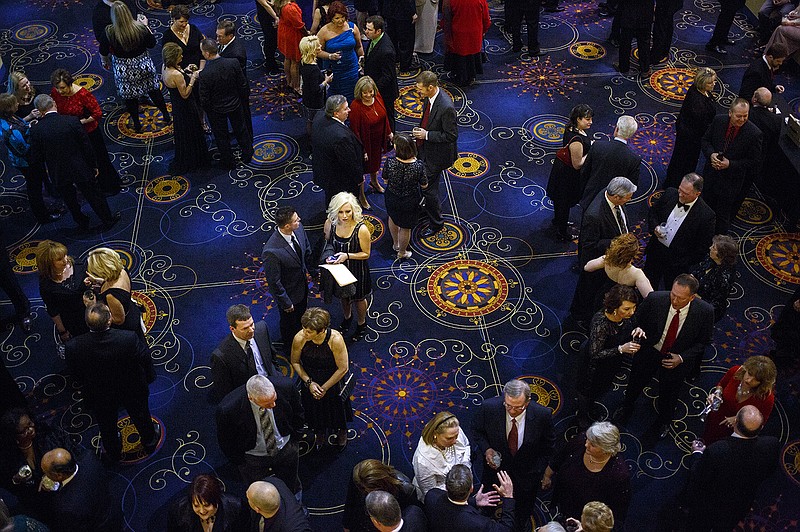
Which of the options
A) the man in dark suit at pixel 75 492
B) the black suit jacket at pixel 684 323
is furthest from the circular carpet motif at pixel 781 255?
the man in dark suit at pixel 75 492

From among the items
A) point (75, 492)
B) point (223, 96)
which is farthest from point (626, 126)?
point (75, 492)

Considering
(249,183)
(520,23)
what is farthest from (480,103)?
(249,183)

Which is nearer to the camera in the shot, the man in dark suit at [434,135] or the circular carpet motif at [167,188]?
the man in dark suit at [434,135]

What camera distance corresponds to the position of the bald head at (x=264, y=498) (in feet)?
14.9

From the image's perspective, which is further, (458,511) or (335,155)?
(335,155)

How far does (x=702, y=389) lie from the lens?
6496 millimetres

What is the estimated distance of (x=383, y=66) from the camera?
847 cm

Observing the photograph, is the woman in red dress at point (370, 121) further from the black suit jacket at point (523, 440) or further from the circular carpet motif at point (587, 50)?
the circular carpet motif at point (587, 50)

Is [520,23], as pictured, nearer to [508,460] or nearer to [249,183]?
[249,183]

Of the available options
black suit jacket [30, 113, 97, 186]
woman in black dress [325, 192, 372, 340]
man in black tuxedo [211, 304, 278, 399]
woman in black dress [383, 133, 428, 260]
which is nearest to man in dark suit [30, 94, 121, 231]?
black suit jacket [30, 113, 97, 186]

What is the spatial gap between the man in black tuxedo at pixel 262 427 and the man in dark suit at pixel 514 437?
129 centimetres

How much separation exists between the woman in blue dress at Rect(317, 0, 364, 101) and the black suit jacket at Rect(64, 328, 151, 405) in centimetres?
421

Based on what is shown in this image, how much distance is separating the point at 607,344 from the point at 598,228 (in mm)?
1242

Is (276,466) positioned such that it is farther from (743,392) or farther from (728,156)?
(728,156)
